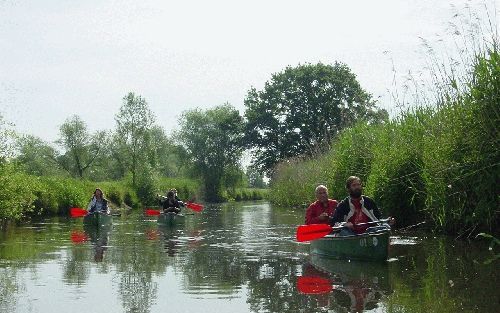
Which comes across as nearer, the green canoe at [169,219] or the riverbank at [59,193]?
the green canoe at [169,219]

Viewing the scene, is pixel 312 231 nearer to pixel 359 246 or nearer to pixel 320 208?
pixel 320 208

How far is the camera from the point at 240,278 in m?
10.7

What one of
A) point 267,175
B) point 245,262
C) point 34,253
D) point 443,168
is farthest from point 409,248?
point 267,175

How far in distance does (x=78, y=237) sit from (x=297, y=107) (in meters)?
37.0

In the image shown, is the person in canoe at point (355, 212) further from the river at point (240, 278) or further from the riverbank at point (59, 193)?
the riverbank at point (59, 193)

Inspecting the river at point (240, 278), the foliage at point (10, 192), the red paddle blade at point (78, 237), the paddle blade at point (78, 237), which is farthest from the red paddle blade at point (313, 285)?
the foliage at point (10, 192)

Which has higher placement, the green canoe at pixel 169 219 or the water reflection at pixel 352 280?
the green canoe at pixel 169 219

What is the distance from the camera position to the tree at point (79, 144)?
74.9 metres

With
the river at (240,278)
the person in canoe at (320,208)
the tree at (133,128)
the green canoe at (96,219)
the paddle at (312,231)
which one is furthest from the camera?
the tree at (133,128)

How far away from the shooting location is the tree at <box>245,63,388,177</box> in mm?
53969

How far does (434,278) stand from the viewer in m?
10.1

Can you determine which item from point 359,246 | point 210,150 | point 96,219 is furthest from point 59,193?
point 210,150

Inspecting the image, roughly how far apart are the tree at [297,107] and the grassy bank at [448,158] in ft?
106

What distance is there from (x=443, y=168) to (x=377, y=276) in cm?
400
